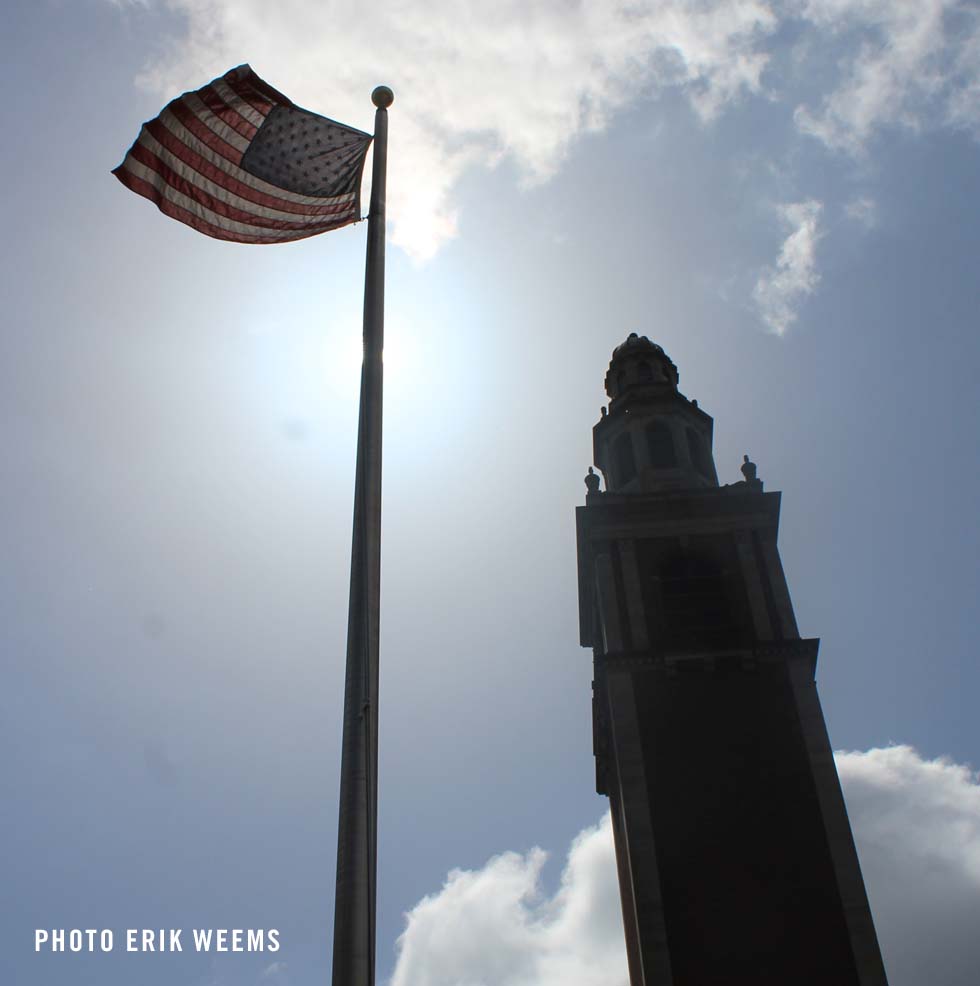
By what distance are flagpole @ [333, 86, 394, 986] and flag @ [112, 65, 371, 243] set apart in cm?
182

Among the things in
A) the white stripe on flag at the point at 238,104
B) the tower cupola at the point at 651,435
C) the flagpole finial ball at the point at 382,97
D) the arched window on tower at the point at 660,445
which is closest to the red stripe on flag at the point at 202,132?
the white stripe on flag at the point at 238,104

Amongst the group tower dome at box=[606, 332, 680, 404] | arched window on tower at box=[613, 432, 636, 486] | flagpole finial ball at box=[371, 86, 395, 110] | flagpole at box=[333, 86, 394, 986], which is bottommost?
flagpole at box=[333, 86, 394, 986]

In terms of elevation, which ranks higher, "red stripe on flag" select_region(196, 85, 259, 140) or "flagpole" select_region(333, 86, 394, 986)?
"red stripe on flag" select_region(196, 85, 259, 140)

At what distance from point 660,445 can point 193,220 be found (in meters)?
25.4

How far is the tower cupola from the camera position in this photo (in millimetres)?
38188

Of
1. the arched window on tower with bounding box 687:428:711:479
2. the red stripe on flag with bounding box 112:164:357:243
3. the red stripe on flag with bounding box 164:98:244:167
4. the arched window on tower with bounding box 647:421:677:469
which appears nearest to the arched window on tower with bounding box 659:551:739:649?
the arched window on tower with bounding box 647:421:677:469

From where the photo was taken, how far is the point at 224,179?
17.1 m

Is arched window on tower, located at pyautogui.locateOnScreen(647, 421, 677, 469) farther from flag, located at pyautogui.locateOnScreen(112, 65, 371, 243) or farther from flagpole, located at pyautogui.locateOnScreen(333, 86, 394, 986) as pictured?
flagpole, located at pyautogui.locateOnScreen(333, 86, 394, 986)

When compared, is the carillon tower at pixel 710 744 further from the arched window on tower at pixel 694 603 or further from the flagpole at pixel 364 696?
the flagpole at pixel 364 696

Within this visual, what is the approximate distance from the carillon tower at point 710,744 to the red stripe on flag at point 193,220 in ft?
56.7

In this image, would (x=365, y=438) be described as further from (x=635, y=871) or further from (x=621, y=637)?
(x=621, y=637)

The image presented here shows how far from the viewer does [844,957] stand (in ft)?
81.7

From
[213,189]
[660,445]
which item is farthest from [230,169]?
[660,445]

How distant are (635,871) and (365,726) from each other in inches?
671
